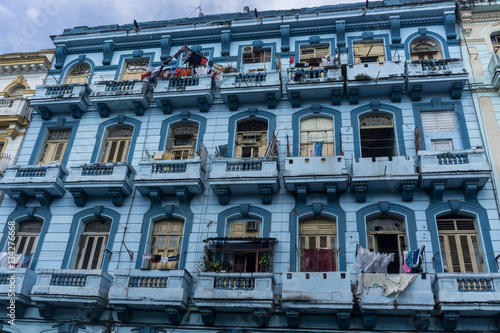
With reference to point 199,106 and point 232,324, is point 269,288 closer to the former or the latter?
point 232,324

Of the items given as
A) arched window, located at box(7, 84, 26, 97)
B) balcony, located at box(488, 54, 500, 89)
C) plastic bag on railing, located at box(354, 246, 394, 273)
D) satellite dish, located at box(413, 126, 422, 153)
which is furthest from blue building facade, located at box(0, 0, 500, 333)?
arched window, located at box(7, 84, 26, 97)

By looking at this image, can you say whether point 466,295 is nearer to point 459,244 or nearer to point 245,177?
point 459,244

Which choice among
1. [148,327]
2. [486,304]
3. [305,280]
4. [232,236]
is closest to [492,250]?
[486,304]

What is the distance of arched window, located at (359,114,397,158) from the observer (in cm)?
1772

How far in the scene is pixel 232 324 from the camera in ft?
47.5

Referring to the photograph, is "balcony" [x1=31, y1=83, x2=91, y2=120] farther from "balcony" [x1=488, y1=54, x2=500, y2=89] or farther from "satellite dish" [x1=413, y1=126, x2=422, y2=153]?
"balcony" [x1=488, y1=54, x2=500, y2=89]

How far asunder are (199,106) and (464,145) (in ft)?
33.7

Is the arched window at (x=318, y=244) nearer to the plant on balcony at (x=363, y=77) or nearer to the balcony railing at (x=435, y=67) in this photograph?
the plant on balcony at (x=363, y=77)

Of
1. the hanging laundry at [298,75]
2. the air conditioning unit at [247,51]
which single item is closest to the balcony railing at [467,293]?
the hanging laundry at [298,75]

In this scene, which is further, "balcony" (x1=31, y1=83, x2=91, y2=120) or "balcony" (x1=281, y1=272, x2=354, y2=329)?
"balcony" (x1=31, y1=83, x2=91, y2=120)

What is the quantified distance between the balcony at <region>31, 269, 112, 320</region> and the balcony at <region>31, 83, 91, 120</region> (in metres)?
7.52

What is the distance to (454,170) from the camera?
15125 mm

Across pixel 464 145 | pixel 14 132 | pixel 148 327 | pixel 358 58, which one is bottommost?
pixel 148 327

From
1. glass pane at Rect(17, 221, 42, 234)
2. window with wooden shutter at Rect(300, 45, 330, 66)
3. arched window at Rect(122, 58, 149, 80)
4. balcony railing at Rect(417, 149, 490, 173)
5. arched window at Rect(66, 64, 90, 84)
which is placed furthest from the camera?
arched window at Rect(66, 64, 90, 84)
